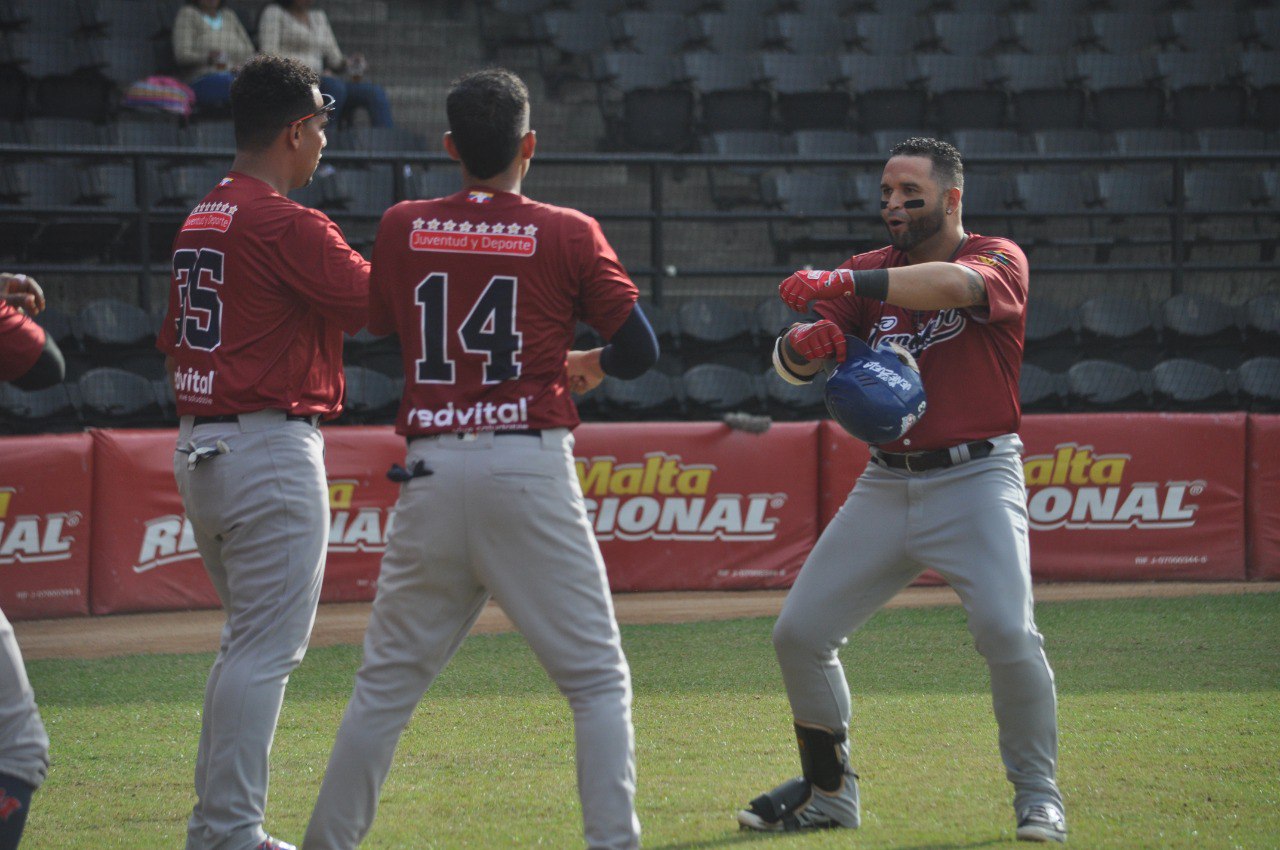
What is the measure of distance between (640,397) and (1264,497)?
449 cm

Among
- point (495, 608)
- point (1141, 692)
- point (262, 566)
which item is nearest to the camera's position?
point (262, 566)

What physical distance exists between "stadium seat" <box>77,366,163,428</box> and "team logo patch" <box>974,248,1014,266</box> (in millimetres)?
7132

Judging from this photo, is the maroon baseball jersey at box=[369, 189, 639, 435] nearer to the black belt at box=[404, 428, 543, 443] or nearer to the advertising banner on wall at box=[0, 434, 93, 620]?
the black belt at box=[404, 428, 543, 443]

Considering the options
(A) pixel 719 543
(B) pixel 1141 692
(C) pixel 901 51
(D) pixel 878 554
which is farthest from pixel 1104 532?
(C) pixel 901 51

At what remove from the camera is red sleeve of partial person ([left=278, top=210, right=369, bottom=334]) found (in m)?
3.62

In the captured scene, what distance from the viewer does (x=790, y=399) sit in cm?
1041

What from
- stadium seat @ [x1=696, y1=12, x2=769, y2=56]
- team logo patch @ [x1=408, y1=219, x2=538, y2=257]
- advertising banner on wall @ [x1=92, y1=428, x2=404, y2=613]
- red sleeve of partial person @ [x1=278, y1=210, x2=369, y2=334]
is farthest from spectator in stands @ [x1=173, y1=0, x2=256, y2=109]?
team logo patch @ [x1=408, y1=219, x2=538, y2=257]

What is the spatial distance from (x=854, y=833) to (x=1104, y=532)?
592 centimetres

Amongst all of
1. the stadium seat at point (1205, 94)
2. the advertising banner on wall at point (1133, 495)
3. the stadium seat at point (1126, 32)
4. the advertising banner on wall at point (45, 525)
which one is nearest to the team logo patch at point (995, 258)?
the advertising banner on wall at point (1133, 495)

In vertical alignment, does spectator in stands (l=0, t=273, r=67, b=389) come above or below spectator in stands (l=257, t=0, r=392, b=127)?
below

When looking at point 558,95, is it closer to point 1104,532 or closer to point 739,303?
point 739,303

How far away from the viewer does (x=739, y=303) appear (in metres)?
11.9

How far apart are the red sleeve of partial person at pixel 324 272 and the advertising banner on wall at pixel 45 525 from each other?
17.4 feet

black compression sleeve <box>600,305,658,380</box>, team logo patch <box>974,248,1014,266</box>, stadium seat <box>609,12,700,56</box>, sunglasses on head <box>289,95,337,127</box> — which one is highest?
stadium seat <box>609,12,700,56</box>
